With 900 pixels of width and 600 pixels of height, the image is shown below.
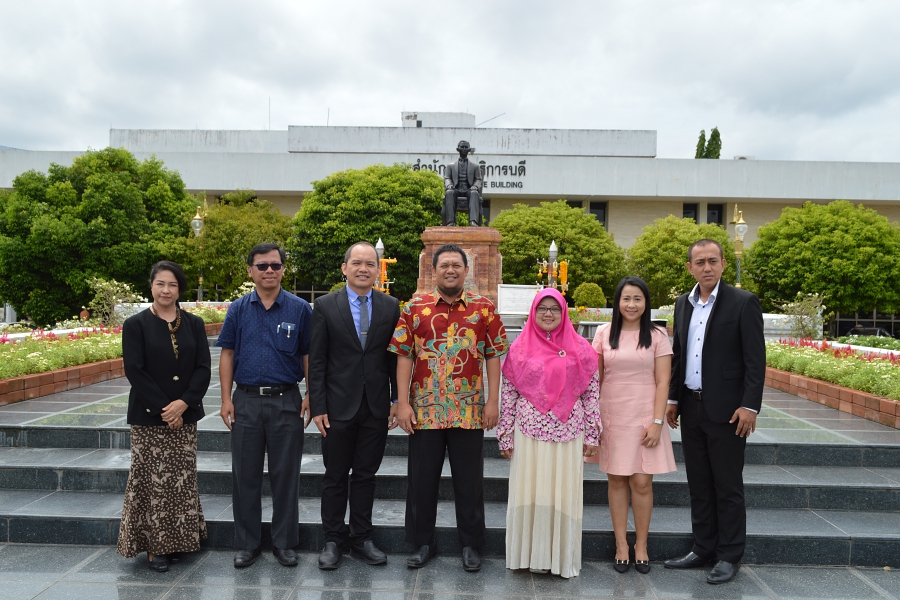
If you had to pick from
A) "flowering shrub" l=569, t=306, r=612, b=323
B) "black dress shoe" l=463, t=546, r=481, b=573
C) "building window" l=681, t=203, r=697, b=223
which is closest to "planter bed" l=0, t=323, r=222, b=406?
"black dress shoe" l=463, t=546, r=481, b=573

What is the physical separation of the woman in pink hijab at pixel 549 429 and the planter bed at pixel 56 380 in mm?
5168

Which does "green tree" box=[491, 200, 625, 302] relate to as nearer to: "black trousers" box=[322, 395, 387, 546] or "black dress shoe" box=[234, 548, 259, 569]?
"black trousers" box=[322, 395, 387, 546]

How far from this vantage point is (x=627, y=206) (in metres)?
32.7

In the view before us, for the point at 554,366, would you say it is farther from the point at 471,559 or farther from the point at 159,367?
the point at 159,367

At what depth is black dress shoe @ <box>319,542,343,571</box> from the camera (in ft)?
11.2

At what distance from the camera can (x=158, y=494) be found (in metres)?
3.36

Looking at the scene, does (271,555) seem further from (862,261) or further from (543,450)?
(862,261)

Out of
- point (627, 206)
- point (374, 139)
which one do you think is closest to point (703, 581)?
point (627, 206)

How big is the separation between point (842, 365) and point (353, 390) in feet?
20.1

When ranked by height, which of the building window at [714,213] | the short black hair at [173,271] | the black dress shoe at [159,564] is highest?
the building window at [714,213]

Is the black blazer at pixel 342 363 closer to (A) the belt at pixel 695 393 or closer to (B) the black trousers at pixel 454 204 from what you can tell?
(A) the belt at pixel 695 393

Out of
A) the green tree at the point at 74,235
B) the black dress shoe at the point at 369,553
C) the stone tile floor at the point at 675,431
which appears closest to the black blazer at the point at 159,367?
the black dress shoe at the point at 369,553

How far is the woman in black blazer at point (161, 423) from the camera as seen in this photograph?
10.9 feet

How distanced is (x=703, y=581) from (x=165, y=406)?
3071 millimetres
